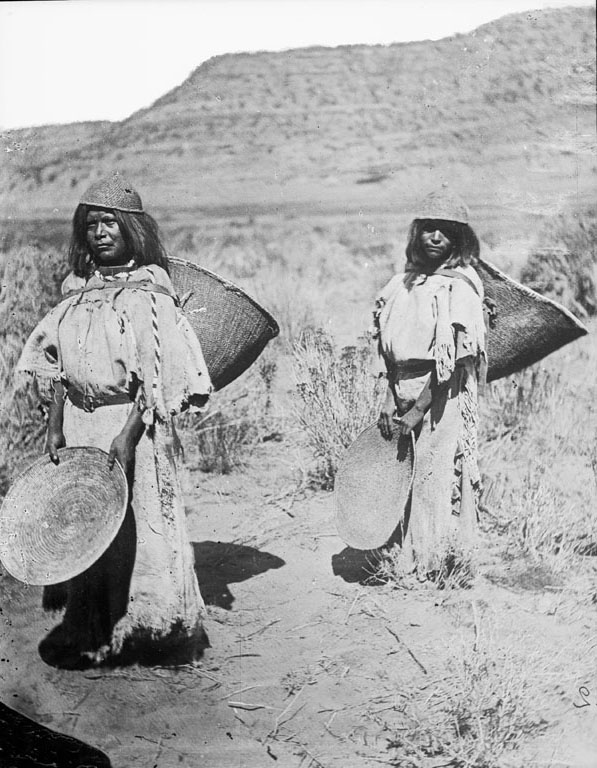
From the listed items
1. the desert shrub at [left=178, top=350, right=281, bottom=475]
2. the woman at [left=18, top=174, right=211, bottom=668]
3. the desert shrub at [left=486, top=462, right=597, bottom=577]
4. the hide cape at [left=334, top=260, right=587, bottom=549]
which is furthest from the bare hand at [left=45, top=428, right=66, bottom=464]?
the desert shrub at [left=486, top=462, right=597, bottom=577]

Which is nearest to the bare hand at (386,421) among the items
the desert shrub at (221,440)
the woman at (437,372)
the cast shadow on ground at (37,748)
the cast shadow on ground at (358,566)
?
the woman at (437,372)

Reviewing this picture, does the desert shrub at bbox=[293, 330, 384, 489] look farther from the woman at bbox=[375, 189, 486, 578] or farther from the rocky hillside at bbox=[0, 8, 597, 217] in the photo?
the rocky hillside at bbox=[0, 8, 597, 217]

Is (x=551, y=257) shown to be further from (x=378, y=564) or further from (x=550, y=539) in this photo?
(x=378, y=564)

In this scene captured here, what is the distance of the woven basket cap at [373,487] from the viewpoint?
417 cm

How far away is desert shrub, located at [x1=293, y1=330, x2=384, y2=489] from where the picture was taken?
14.3 feet

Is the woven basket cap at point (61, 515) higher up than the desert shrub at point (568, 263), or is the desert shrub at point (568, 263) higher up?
the desert shrub at point (568, 263)

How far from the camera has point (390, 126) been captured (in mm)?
4168

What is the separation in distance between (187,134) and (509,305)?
1592mm

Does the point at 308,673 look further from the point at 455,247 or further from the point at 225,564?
the point at 455,247

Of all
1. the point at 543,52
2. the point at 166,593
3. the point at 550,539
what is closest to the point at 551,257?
the point at 543,52

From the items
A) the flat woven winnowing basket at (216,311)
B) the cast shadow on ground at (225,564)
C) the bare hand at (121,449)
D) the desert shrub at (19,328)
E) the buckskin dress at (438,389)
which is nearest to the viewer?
the bare hand at (121,449)

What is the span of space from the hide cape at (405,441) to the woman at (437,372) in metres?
0.06

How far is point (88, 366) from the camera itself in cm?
397

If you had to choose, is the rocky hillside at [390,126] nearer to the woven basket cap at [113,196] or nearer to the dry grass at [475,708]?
the woven basket cap at [113,196]
